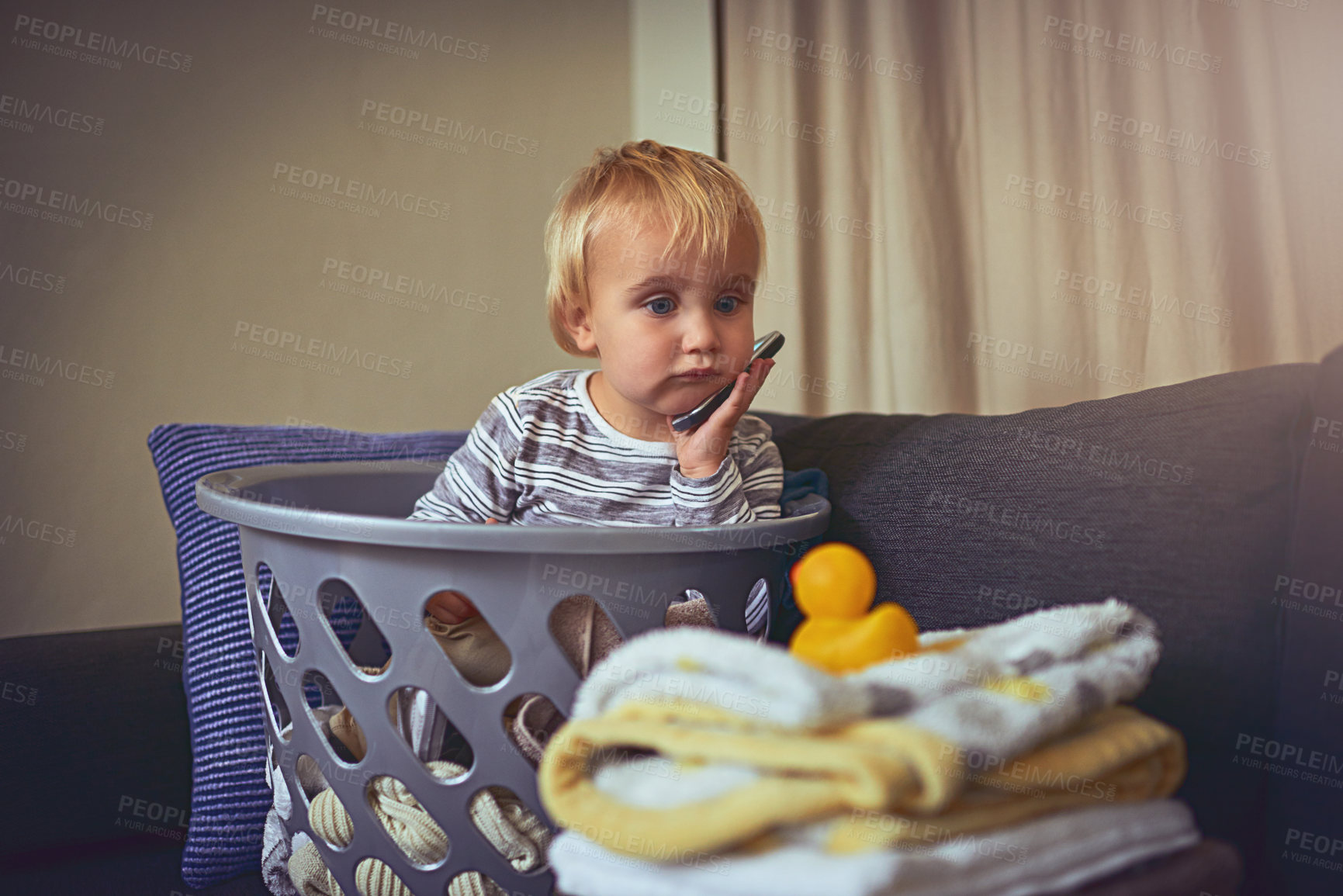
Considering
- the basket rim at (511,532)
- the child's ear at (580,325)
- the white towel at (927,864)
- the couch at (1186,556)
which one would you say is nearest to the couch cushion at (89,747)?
the couch at (1186,556)

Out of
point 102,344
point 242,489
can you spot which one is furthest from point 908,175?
point 102,344

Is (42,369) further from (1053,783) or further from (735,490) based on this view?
(1053,783)

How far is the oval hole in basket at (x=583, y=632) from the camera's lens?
0.59m

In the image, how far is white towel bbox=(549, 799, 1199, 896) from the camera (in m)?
0.33

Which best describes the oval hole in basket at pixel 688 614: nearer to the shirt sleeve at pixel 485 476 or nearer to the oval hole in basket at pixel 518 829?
the oval hole in basket at pixel 518 829

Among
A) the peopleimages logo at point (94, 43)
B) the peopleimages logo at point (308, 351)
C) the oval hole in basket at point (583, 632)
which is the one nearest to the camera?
the oval hole in basket at point (583, 632)

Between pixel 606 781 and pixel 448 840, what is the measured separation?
0.68 feet

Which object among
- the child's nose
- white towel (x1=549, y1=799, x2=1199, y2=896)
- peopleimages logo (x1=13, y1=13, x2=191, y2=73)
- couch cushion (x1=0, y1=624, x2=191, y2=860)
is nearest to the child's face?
the child's nose

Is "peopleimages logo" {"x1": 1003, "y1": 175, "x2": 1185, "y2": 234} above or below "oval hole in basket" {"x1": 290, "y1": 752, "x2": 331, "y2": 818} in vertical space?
above

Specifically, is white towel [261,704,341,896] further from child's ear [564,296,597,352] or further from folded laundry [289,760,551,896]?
child's ear [564,296,597,352]

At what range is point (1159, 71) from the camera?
3.11 ft

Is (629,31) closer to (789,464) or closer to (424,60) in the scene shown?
(424,60)

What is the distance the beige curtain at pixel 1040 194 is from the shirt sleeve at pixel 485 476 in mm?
621

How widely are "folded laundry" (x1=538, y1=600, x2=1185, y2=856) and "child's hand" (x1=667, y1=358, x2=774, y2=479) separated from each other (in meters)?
0.32
